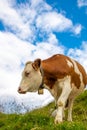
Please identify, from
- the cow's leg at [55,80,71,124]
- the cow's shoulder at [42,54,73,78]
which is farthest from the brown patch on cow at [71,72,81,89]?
the cow's leg at [55,80,71,124]

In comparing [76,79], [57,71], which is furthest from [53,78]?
[76,79]

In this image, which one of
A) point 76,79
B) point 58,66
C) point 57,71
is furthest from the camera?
point 76,79

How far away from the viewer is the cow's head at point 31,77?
563 inches

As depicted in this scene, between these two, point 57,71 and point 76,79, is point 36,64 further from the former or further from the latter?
point 76,79

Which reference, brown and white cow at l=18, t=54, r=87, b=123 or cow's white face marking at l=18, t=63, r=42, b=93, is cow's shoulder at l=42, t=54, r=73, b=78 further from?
cow's white face marking at l=18, t=63, r=42, b=93

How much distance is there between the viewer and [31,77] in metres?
14.3

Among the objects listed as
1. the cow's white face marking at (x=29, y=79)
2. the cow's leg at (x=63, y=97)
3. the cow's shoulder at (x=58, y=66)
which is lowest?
the cow's leg at (x=63, y=97)

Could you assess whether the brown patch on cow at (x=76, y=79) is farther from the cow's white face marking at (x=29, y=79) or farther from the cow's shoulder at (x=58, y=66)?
the cow's white face marking at (x=29, y=79)

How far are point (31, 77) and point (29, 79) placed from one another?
0.35 feet

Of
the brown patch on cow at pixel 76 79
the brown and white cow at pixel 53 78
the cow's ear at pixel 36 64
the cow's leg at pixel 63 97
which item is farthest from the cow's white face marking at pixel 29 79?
the brown patch on cow at pixel 76 79

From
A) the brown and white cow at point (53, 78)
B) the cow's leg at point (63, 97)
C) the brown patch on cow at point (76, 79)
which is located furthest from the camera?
the brown patch on cow at point (76, 79)

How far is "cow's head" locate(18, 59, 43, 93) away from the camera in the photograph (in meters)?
14.3

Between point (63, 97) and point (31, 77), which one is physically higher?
point (31, 77)

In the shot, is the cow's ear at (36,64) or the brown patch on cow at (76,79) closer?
the cow's ear at (36,64)
